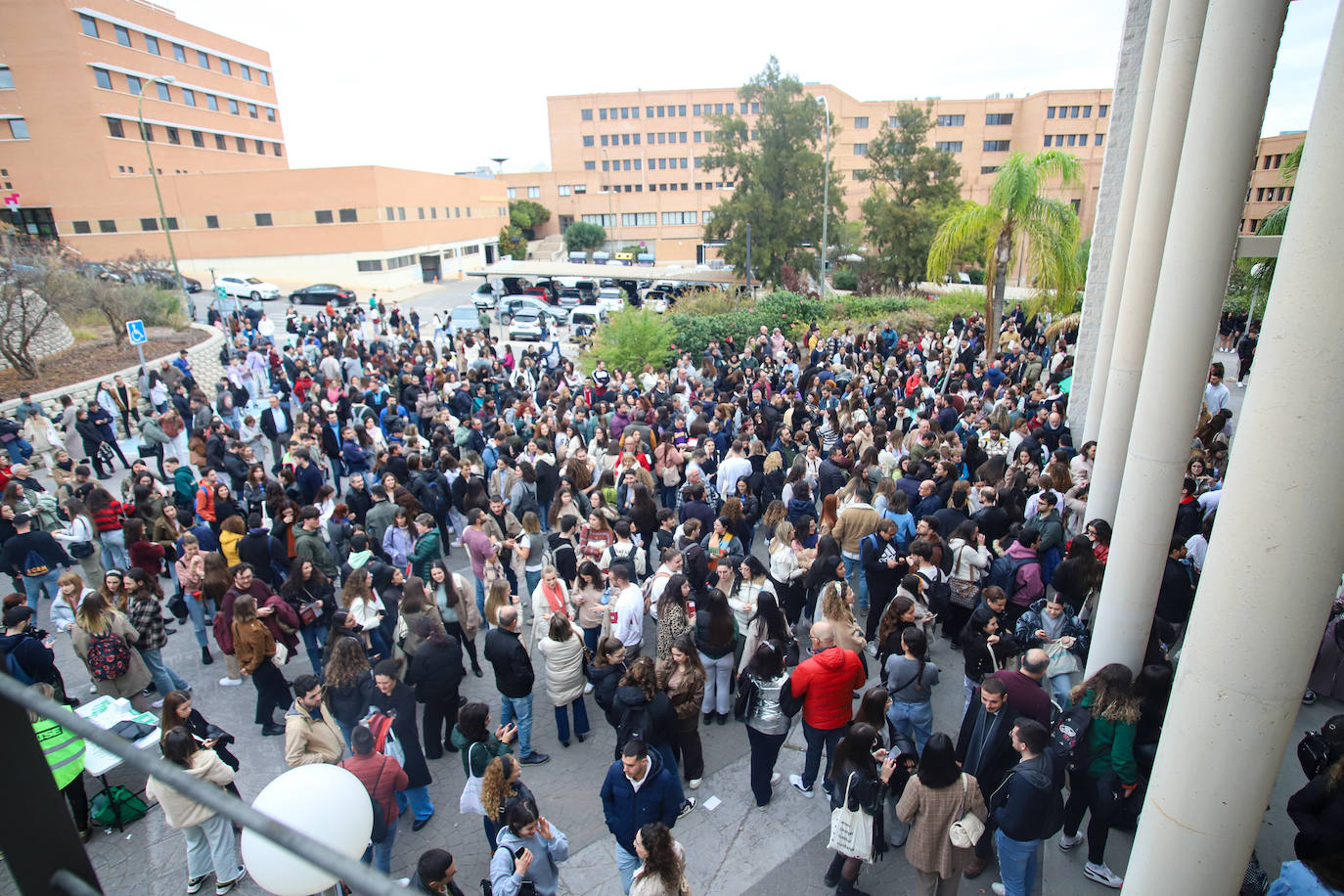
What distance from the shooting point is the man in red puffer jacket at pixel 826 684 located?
5391 millimetres

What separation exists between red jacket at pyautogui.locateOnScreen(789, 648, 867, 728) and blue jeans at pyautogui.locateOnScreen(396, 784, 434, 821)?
10.4ft

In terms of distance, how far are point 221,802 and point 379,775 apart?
4.40m

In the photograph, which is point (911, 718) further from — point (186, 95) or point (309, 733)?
point (186, 95)

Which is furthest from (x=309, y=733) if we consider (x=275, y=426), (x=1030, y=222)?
(x=1030, y=222)

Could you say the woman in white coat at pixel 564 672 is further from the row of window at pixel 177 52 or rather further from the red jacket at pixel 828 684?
the row of window at pixel 177 52

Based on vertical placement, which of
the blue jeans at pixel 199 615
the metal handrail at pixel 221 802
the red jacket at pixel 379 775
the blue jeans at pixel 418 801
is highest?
the metal handrail at pixel 221 802

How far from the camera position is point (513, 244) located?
65500mm

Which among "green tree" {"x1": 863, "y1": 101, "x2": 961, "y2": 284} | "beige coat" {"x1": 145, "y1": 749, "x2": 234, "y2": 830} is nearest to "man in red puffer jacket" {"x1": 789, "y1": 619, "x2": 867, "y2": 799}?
"beige coat" {"x1": 145, "y1": 749, "x2": 234, "y2": 830}

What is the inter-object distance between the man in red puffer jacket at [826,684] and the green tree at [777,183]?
34.6 metres

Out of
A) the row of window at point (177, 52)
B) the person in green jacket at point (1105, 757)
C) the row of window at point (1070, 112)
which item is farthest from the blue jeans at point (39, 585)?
the row of window at point (1070, 112)

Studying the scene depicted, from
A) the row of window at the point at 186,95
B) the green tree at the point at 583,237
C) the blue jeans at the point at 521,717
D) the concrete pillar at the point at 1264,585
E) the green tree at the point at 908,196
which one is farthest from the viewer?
the green tree at the point at 583,237

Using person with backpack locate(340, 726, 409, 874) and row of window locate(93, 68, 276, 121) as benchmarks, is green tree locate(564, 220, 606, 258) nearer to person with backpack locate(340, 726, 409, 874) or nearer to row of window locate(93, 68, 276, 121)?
row of window locate(93, 68, 276, 121)

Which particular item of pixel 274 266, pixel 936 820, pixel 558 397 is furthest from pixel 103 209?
pixel 936 820

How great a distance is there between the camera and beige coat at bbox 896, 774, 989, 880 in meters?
4.38
